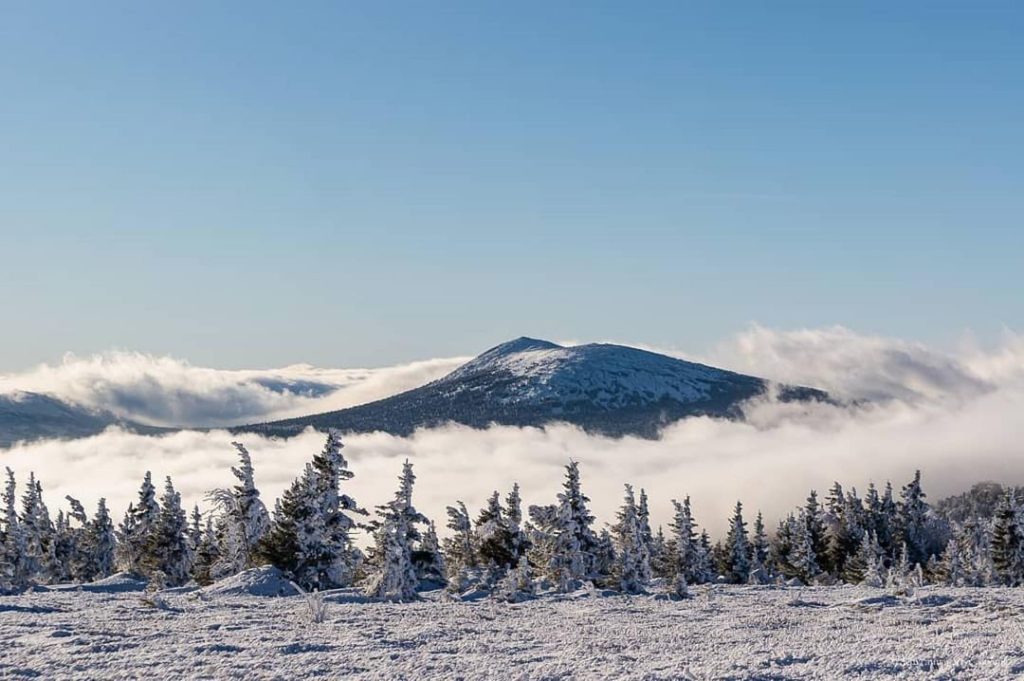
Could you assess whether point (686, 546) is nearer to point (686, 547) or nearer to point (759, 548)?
point (686, 547)

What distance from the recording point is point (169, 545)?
199ft

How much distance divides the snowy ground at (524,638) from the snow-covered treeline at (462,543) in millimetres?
6007

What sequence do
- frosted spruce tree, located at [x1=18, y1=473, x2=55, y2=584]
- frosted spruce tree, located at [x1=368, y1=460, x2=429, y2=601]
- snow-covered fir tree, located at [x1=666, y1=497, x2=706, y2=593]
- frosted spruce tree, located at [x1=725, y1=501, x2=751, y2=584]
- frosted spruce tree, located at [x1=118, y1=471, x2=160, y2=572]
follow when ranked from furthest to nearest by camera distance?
frosted spruce tree, located at [x1=725, y1=501, x2=751, y2=584], snow-covered fir tree, located at [x1=666, y1=497, x2=706, y2=593], frosted spruce tree, located at [x1=118, y1=471, x2=160, y2=572], frosted spruce tree, located at [x1=18, y1=473, x2=55, y2=584], frosted spruce tree, located at [x1=368, y1=460, x2=429, y2=601]

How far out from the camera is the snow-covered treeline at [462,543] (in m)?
40.8

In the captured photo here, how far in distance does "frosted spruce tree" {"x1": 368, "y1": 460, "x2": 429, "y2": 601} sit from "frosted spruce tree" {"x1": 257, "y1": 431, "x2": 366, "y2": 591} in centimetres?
181

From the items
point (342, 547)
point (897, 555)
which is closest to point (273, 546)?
point (342, 547)

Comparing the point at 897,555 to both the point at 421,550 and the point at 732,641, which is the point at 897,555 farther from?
the point at 732,641

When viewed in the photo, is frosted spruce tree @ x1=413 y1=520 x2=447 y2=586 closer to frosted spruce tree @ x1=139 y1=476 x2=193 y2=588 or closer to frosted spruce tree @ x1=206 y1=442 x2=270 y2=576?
frosted spruce tree @ x1=206 y1=442 x2=270 y2=576

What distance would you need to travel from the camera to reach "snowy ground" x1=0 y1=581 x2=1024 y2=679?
15.9m

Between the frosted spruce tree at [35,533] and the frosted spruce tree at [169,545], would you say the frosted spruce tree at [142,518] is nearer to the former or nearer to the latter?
the frosted spruce tree at [169,545]

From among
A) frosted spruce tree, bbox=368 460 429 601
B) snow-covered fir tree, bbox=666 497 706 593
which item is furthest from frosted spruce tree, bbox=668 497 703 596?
frosted spruce tree, bbox=368 460 429 601

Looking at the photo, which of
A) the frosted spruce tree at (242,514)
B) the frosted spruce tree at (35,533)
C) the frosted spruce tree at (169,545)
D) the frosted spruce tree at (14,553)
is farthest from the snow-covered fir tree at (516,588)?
the frosted spruce tree at (35,533)

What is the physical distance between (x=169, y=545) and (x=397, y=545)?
106 feet

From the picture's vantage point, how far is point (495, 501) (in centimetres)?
5475
